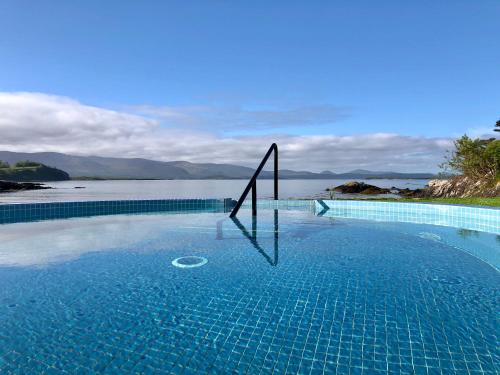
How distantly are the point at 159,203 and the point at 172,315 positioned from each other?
492 inches

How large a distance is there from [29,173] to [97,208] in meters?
91.9

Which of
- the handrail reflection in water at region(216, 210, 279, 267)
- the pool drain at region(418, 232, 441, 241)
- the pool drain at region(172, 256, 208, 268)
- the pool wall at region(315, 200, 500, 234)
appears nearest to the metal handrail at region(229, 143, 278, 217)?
the handrail reflection in water at region(216, 210, 279, 267)

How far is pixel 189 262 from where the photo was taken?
20.5 ft

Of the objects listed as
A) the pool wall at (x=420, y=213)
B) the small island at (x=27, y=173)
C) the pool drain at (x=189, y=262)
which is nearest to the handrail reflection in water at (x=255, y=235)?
the pool drain at (x=189, y=262)

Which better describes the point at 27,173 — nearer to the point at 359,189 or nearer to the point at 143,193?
the point at 143,193

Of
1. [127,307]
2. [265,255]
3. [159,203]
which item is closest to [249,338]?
[127,307]

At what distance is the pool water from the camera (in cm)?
299

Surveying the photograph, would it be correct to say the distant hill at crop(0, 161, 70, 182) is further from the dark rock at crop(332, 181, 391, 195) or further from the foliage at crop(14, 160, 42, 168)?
the dark rock at crop(332, 181, 391, 195)

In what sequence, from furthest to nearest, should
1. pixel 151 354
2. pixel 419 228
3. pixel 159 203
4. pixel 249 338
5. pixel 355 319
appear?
pixel 159 203, pixel 419 228, pixel 355 319, pixel 249 338, pixel 151 354

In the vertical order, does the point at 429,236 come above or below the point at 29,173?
below

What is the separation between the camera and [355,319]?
375 cm

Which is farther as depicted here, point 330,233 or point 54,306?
point 330,233

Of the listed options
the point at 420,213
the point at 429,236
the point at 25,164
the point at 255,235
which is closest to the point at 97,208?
the point at 255,235

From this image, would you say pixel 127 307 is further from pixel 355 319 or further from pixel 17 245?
pixel 17 245
